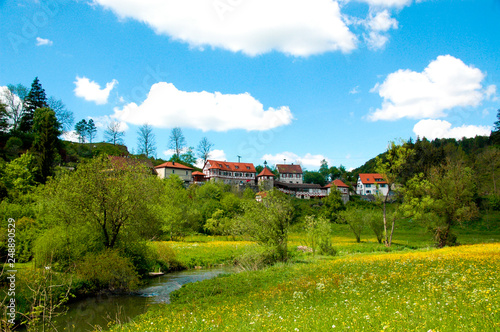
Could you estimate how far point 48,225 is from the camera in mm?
27562

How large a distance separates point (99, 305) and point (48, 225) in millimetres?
11950

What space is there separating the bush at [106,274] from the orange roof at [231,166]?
82.6 meters

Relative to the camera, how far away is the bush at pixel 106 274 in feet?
73.3

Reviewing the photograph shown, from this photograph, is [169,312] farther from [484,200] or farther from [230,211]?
[484,200]

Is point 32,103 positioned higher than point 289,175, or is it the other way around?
point 32,103

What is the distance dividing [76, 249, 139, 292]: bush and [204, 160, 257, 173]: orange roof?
82.6m

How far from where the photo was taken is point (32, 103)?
8225cm

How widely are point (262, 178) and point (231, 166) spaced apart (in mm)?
12327

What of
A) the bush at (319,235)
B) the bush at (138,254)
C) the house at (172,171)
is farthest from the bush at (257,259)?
the house at (172,171)

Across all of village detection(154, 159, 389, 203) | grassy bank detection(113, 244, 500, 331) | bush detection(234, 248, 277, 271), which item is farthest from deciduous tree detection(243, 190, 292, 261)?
village detection(154, 159, 389, 203)

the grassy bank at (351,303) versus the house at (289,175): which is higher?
the house at (289,175)

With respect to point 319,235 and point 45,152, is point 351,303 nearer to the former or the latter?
point 319,235

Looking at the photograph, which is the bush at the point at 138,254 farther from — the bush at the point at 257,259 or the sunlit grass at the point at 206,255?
the bush at the point at 257,259

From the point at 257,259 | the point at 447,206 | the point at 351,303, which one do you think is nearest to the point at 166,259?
the point at 257,259
